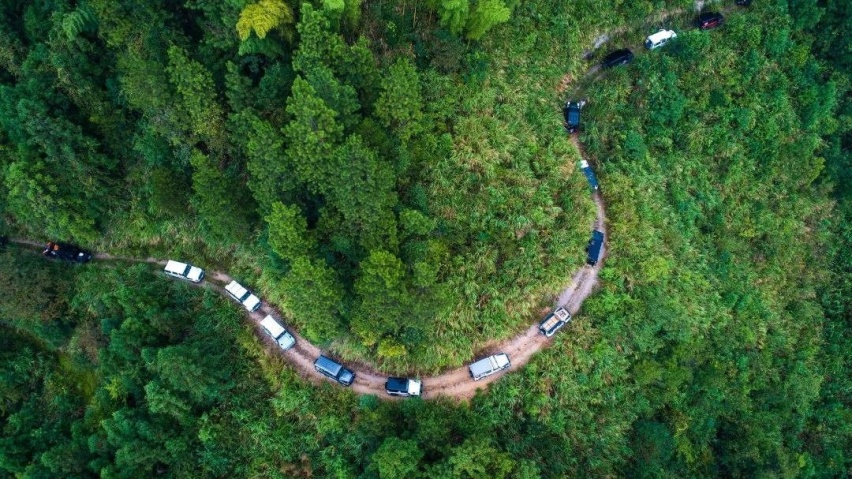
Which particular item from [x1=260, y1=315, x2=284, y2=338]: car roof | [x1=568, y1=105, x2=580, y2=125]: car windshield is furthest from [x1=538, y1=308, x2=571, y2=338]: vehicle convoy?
[x1=260, y1=315, x2=284, y2=338]: car roof

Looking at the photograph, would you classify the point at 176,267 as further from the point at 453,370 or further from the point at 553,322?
the point at 553,322

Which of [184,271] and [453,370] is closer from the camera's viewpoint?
[453,370]

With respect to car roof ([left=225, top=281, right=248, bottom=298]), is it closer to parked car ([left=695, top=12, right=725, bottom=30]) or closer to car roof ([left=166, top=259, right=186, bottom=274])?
car roof ([left=166, top=259, right=186, bottom=274])

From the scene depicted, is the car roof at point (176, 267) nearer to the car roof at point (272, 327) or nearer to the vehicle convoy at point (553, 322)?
the car roof at point (272, 327)

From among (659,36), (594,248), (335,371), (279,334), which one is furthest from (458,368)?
(659,36)

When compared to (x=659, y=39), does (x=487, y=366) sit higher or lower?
lower

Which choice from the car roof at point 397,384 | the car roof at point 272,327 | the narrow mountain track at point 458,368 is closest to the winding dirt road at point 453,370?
the narrow mountain track at point 458,368
